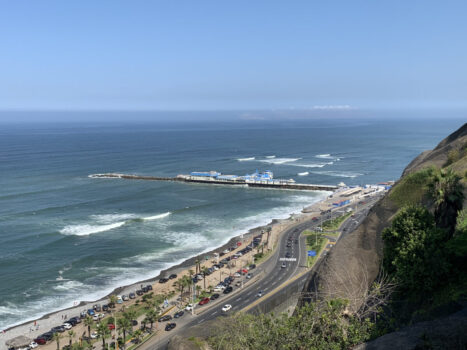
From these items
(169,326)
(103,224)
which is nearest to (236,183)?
(103,224)

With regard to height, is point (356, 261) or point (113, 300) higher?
point (356, 261)

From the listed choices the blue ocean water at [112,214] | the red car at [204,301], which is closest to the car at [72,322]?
the blue ocean water at [112,214]

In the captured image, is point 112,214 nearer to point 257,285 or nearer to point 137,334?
point 257,285

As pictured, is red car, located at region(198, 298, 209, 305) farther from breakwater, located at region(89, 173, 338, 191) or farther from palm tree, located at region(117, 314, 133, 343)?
breakwater, located at region(89, 173, 338, 191)

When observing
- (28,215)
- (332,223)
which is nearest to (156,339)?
(332,223)

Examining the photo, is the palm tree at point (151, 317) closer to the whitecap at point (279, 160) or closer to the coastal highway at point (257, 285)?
the coastal highway at point (257, 285)

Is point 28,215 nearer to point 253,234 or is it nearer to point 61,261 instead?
point 61,261

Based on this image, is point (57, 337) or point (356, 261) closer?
point (356, 261)
